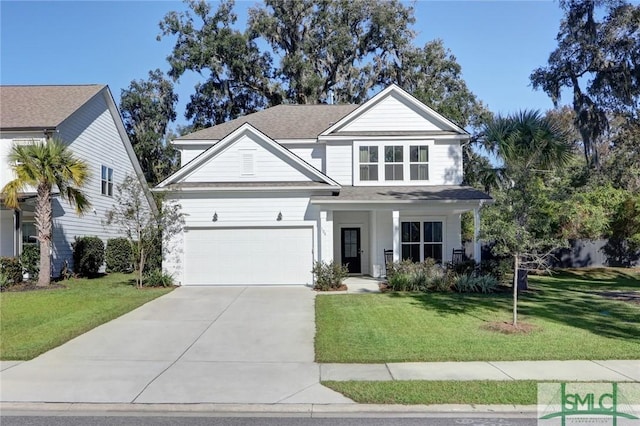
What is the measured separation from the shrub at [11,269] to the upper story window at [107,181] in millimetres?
7568

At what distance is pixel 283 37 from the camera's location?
125 ft

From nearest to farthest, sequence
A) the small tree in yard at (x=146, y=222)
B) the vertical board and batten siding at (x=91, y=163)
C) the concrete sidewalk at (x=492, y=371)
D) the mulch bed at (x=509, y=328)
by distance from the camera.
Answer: the concrete sidewalk at (x=492, y=371) < the mulch bed at (x=509, y=328) < the small tree in yard at (x=146, y=222) < the vertical board and batten siding at (x=91, y=163)

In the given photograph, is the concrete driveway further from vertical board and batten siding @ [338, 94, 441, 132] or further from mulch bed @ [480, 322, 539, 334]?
vertical board and batten siding @ [338, 94, 441, 132]

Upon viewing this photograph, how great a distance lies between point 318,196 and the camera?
1778 cm

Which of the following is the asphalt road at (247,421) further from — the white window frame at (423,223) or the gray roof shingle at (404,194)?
the white window frame at (423,223)

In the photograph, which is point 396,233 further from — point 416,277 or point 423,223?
point 416,277

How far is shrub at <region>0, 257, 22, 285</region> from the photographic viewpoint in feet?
54.5

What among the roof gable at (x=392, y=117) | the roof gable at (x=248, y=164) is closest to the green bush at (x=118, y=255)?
the roof gable at (x=248, y=164)

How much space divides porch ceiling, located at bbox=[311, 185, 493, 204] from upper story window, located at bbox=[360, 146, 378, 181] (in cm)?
58

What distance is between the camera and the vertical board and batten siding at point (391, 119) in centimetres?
2025

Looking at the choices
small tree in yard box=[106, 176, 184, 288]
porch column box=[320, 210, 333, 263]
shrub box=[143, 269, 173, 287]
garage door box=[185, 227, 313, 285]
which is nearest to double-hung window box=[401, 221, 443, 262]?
porch column box=[320, 210, 333, 263]

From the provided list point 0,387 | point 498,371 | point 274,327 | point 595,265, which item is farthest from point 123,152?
point 595,265

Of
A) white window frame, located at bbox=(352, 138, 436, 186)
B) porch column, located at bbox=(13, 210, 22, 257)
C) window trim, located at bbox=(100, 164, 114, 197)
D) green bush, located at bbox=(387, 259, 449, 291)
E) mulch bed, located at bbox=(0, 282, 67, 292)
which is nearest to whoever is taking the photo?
green bush, located at bbox=(387, 259, 449, 291)

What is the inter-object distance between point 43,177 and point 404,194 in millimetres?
12505
